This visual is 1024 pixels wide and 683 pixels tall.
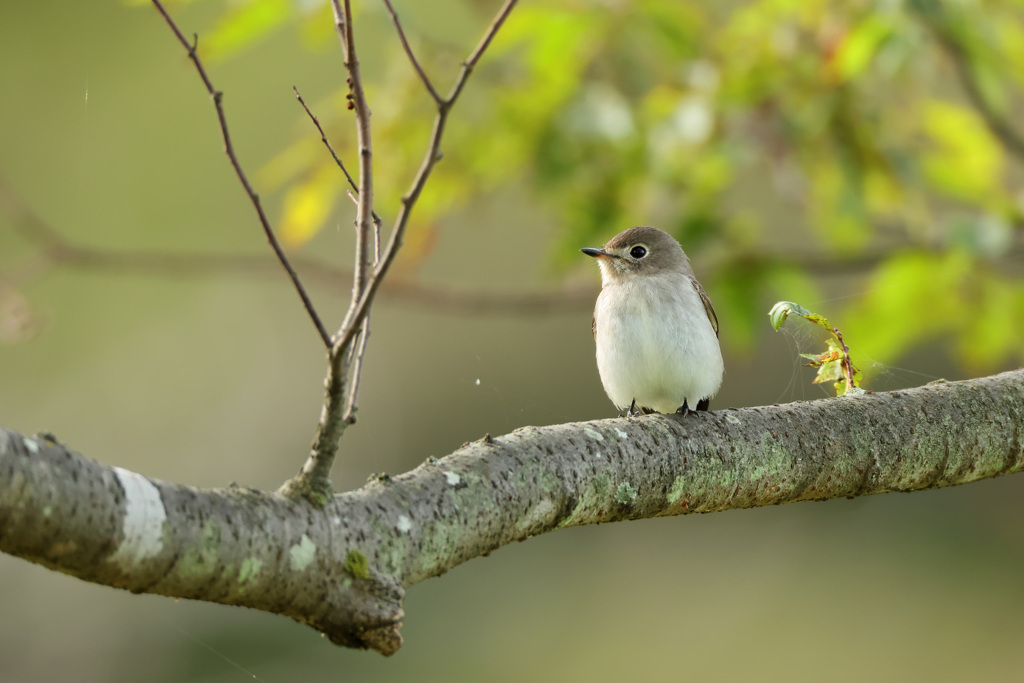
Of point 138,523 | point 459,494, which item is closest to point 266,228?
point 138,523

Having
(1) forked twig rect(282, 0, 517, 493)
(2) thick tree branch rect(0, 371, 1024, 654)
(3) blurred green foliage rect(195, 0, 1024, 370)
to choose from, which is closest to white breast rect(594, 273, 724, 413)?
(3) blurred green foliage rect(195, 0, 1024, 370)

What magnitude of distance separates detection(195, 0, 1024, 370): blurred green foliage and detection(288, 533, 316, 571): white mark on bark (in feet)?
7.43

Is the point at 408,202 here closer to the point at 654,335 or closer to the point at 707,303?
the point at 654,335

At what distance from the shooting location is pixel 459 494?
1.75 meters

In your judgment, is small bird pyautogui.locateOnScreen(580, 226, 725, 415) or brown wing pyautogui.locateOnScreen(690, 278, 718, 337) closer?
small bird pyautogui.locateOnScreen(580, 226, 725, 415)

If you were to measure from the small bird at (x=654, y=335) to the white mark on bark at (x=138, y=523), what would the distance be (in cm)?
250

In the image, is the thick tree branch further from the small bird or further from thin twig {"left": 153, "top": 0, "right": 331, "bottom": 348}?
the small bird

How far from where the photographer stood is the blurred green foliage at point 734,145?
11.4 ft

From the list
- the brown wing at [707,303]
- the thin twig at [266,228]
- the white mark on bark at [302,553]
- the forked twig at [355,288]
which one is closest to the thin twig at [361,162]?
the forked twig at [355,288]

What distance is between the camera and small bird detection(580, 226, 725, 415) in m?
3.63

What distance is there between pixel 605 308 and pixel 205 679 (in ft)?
18.4

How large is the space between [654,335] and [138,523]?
2.55m

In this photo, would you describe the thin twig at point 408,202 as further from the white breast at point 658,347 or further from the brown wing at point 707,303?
the brown wing at point 707,303

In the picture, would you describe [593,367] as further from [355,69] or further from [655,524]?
[355,69]
